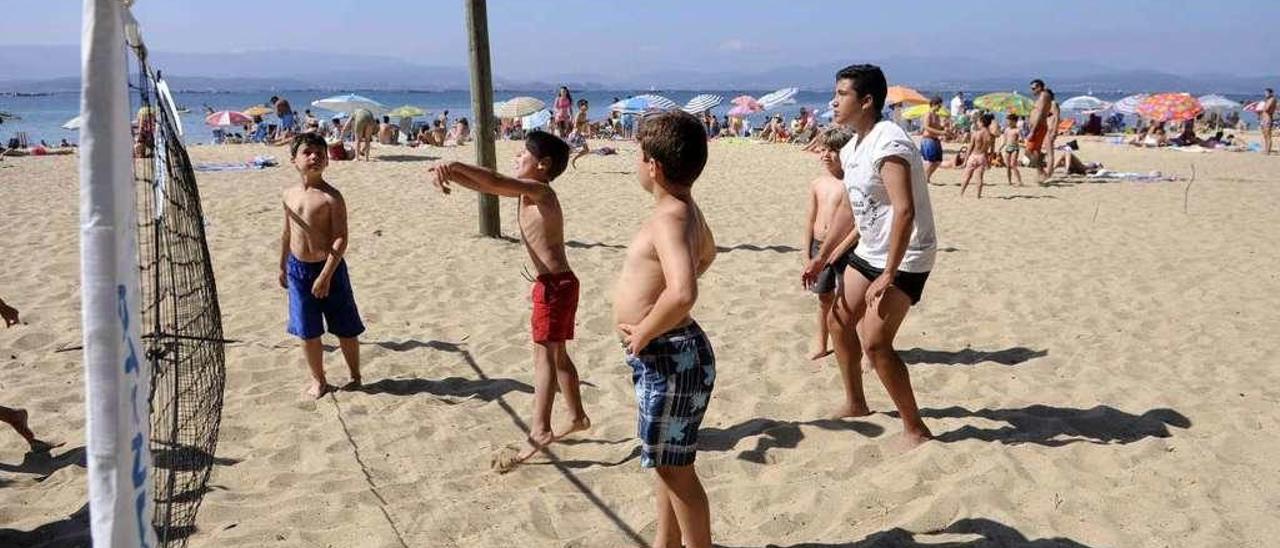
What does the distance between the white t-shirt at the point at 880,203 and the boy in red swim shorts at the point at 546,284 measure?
4.15ft

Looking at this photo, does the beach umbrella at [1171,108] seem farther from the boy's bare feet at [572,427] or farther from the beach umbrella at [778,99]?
the boy's bare feet at [572,427]

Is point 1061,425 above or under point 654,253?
under

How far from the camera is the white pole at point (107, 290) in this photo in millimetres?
1521

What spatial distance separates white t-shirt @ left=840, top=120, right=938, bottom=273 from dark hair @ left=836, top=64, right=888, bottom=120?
11 centimetres

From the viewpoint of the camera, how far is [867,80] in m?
3.66

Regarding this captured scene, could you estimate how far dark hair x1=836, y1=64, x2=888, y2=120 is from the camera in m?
3.66

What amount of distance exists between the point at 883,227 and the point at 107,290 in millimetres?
3010

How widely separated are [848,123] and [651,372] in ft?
5.46

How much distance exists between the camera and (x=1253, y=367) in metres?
5.17

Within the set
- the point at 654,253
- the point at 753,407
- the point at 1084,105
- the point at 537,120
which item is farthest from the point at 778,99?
the point at 654,253

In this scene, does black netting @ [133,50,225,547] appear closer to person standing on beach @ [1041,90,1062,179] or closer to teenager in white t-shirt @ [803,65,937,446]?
teenager in white t-shirt @ [803,65,937,446]

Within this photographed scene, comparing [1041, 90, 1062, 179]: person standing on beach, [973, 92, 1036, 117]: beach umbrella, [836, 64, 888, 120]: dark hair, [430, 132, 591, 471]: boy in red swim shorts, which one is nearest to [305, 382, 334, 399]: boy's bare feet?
[430, 132, 591, 471]: boy in red swim shorts

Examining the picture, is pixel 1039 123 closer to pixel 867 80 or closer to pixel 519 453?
pixel 867 80

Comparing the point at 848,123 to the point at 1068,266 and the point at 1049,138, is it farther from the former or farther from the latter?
the point at 1049,138
